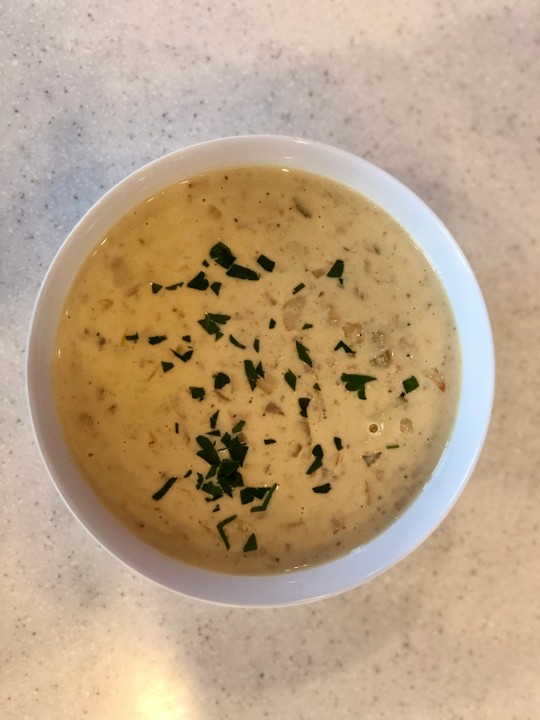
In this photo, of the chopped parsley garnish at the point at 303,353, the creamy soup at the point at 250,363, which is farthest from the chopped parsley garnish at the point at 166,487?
the chopped parsley garnish at the point at 303,353

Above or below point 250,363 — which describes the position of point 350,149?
above

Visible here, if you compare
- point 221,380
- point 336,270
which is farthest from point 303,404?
point 336,270

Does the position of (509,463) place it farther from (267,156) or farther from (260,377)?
(267,156)

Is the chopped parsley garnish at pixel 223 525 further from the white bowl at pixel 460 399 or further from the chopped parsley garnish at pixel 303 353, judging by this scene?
the chopped parsley garnish at pixel 303 353

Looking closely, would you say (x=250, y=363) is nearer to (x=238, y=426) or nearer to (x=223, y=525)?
(x=238, y=426)

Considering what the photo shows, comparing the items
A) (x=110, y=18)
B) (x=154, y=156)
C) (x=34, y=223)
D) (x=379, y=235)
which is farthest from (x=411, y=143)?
(x=34, y=223)
